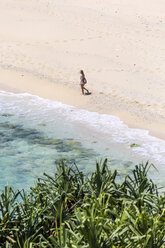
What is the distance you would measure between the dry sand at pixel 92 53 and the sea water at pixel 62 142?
0.98m

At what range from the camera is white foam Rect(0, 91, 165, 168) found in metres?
13.5

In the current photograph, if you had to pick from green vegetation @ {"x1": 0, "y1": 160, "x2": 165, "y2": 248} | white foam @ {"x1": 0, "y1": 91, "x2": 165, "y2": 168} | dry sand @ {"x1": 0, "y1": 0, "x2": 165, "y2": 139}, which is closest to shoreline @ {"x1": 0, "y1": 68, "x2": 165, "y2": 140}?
dry sand @ {"x1": 0, "y1": 0, "x2": 165, "y2": 139}

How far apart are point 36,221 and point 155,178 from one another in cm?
578

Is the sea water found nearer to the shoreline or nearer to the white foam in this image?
the white foam

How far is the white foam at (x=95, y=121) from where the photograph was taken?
1348 cm

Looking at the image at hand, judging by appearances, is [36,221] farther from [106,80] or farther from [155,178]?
[106,80]

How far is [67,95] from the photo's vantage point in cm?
1919

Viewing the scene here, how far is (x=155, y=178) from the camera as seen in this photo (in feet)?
36.8

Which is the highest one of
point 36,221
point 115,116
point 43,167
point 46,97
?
point 46,97

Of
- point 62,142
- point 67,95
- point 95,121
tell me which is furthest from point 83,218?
point 67,95

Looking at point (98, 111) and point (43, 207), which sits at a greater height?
point (98, 111)

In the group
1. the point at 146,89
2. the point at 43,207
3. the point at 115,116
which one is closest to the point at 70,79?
the point at 146,89

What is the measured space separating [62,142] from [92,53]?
1267 centimetres

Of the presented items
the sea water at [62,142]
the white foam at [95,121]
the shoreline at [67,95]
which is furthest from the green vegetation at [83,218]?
the shoreline at [67,95]
